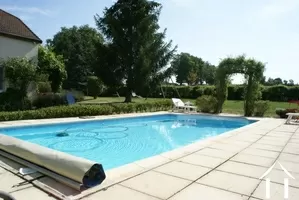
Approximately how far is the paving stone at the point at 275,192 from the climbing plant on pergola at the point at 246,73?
13.3 meters

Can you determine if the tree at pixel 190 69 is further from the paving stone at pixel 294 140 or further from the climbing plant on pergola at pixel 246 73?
the paving stone at pixel 294 140

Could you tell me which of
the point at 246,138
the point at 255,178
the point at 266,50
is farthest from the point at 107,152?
the point at 266,50

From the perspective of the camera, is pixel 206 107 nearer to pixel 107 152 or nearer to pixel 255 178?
pixel 107 152

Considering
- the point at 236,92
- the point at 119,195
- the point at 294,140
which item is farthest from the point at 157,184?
the point at 236,92

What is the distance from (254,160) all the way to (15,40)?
14.1 m

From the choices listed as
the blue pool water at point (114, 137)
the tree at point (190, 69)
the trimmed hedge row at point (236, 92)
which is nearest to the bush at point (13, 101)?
the blue pool water at point (114, 137)

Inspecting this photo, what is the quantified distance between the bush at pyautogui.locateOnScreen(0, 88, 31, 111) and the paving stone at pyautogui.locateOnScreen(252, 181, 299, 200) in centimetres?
1230

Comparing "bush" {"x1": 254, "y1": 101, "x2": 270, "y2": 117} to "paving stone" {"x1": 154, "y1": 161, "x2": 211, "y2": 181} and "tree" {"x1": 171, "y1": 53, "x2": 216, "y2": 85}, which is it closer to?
"paving stone" {"x1": 154, "y1": 161, "x2": 211, "y2": 181}

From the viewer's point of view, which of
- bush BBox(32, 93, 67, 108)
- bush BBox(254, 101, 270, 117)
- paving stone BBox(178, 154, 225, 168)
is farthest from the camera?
bush BBox(254, 101, 270, 117)

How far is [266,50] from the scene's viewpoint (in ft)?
57.2

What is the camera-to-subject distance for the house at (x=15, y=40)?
14.0 meters

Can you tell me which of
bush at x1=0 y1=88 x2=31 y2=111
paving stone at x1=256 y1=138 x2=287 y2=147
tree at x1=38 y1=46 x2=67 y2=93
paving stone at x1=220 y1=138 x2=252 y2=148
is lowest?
paving stone at x1=256 y1=138 x2=287 y2=147

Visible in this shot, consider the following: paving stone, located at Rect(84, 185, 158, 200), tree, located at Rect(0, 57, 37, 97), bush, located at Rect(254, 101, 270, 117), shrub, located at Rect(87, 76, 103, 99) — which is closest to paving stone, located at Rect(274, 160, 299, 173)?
paving stone, located at Rect(84, 185, 158, 200)

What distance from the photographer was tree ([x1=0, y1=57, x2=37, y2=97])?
1317 centimetres
